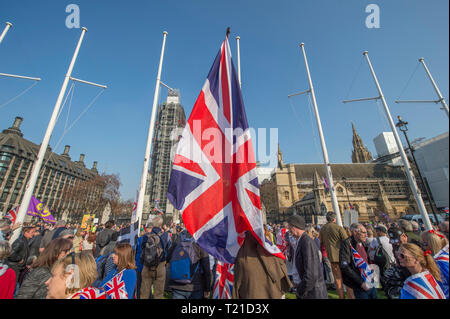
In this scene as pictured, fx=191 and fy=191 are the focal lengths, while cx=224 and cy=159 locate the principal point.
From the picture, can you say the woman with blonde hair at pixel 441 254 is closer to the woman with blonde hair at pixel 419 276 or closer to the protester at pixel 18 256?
the woman with blonde hair at pixel 419 276

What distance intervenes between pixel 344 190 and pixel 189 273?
56655 millimetres

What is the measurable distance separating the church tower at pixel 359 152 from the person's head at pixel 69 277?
85838 mm

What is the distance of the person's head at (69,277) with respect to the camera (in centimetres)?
209

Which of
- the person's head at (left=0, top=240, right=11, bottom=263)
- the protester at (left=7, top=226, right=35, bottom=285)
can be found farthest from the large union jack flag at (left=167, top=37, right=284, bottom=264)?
the protester at (left=7, top=226, right=35, bottom=285)

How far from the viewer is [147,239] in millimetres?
4820

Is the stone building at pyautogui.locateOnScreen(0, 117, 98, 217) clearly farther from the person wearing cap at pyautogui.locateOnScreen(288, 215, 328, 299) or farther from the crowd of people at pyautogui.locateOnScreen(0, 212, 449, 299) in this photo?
the person wearing cap at pyautogui.locateOnScreen(288, 215, 328, 299)

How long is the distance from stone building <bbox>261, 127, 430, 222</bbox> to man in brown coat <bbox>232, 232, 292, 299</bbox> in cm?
4459

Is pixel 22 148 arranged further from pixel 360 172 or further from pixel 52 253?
pixel 360 172

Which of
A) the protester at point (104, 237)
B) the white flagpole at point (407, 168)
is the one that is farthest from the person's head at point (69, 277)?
the white flagpole at point (407, 168)

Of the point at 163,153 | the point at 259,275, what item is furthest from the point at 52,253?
the point at 163,153

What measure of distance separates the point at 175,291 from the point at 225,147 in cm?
311
